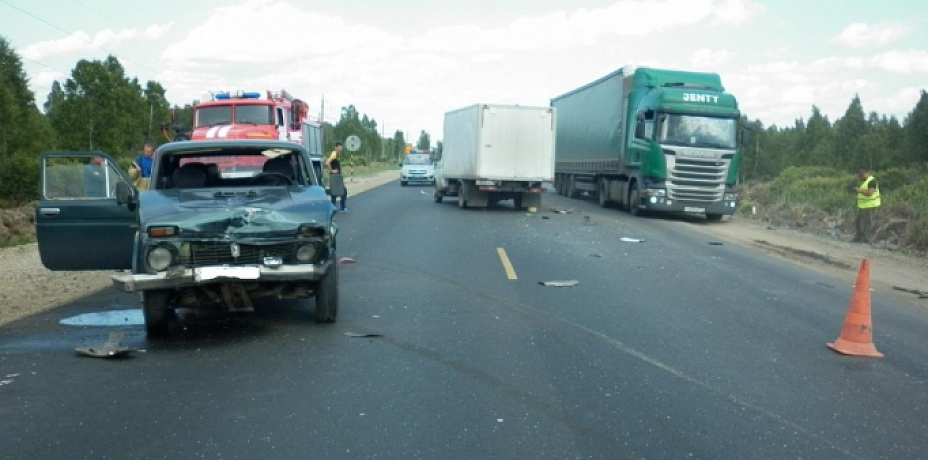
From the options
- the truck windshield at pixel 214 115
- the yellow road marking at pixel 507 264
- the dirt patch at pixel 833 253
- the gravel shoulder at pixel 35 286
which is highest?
the truck windshield at pixel 214 115

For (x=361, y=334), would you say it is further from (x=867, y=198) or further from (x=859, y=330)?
(x=867, y=198)

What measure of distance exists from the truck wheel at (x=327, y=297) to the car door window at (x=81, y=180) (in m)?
2.72

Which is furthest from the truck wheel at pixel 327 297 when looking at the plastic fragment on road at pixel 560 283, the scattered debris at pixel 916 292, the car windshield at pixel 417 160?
the car windshield at pixel 417 160

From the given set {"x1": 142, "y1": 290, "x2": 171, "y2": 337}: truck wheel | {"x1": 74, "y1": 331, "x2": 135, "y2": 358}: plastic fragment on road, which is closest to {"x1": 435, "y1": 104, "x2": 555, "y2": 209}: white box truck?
{"x1": 142, "y1": 290, "x2": 171, "y2": 337}: truck wheel

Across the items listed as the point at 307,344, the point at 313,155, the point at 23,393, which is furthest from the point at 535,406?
the point at 313,155

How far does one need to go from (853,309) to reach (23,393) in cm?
703

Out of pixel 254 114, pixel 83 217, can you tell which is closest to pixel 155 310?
pixel 83 217

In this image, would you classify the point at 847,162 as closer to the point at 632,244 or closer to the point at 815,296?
the point at 632,244

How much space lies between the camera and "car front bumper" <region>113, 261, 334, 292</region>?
7.67m

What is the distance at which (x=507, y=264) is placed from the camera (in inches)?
548

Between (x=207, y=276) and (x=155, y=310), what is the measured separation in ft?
2.25

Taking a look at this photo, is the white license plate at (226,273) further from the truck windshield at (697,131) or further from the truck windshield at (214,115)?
the truck windshield at (697,131)

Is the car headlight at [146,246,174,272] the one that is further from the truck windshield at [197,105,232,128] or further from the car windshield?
the car windshield

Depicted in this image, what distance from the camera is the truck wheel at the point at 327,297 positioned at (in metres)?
8.54
